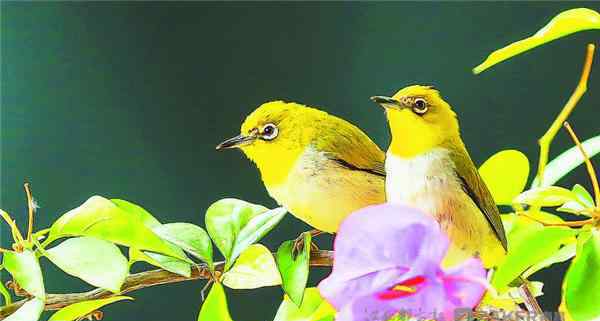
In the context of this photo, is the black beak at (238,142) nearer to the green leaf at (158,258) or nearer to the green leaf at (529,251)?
the green leaf at (158,258)

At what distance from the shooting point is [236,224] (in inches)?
20.5

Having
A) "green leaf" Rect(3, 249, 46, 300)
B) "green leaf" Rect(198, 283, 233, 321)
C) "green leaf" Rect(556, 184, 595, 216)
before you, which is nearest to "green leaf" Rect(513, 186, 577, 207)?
"green leaf" Rect(556, 184, 595, 216)

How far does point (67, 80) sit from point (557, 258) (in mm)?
430

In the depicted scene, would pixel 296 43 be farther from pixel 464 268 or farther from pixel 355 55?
pixel 464 268

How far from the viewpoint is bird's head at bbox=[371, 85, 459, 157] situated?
484mm

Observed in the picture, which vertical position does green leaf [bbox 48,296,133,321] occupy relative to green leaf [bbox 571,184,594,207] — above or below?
below

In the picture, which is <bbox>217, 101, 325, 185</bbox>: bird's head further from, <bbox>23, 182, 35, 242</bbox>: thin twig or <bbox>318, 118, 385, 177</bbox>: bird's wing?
<bbox>23, 182, 35, 242</bbox>: thin twig

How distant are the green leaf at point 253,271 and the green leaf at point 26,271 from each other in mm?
124

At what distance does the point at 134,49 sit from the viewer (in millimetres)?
639

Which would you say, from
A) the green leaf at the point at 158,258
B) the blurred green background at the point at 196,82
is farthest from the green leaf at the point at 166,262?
the blurred green background at the point at 196,82

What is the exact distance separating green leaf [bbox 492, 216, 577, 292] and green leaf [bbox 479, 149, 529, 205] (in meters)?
0.05

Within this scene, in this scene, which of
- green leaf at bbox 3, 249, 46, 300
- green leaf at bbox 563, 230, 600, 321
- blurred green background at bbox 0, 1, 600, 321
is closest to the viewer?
green leaf at bbox 563, 230, 600, 321

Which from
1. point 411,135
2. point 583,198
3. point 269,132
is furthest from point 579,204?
point 269,132

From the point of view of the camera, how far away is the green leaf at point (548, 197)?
43 centimetres
